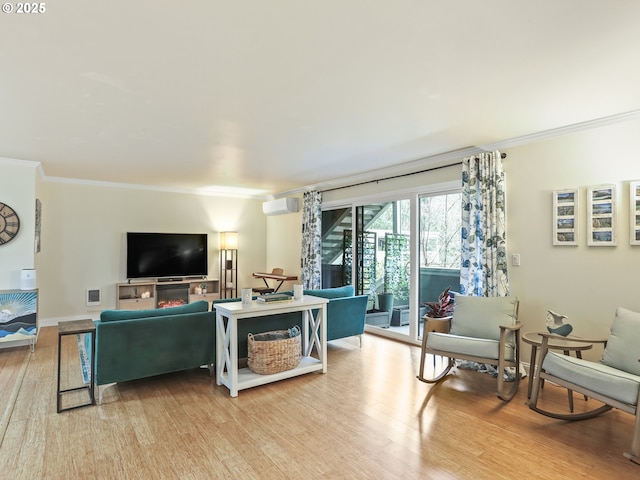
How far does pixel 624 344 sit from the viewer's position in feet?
8.98

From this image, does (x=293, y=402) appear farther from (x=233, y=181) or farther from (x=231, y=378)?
(x=233, y=181)

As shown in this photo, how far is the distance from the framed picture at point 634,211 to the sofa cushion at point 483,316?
1.08 meters

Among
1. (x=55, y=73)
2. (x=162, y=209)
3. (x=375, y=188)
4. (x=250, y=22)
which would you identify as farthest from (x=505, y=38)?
(x=162, y=209)

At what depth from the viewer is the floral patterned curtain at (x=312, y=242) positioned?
6.37m

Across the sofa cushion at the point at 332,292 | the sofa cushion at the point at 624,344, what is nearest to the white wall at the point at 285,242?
the sofa cushion at the point at 332,292

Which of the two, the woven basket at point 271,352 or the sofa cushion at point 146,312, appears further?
the woven basket at point 271,352

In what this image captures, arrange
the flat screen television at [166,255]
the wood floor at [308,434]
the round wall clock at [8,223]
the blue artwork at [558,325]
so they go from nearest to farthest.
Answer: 1. the wood floor at [308,434]
2. the blue artwork at [558,325]
3. the round wall clock at [8,223]
4. the flat screen television at [166,255]

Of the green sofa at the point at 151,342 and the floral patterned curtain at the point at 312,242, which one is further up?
the floral patterned curtain at the point at 312,242

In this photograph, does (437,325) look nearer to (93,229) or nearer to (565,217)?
(565,217)

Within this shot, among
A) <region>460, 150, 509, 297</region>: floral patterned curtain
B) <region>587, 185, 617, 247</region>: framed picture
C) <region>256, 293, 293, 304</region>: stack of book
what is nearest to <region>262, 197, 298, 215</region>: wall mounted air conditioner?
<region>256, 293, 293, 304</region>: stack of book

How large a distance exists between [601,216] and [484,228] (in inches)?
39.6

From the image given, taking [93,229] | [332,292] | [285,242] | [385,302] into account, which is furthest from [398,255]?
[93,229]

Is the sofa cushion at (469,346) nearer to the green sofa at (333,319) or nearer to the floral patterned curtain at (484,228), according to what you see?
the floral patterned curtain at (484,228)

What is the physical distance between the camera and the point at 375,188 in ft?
18.1
